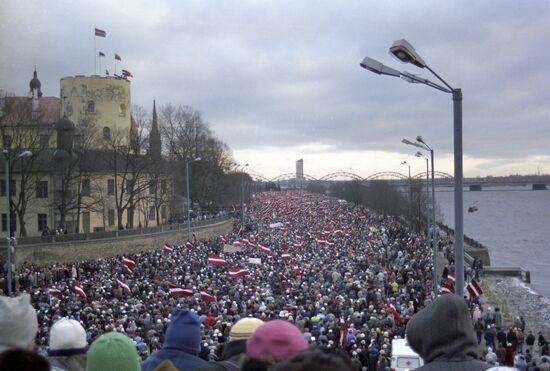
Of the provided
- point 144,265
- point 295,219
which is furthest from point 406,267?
point 295,219

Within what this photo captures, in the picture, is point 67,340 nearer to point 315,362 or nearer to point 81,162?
point 315,362

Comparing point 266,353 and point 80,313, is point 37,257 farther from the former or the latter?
point 266,353

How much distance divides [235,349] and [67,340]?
127 centimetres

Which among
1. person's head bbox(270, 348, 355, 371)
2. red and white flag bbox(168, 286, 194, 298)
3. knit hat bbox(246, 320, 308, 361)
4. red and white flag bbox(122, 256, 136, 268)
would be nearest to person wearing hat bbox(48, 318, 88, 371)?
knit hat bbox(246, 320, 308, 361)

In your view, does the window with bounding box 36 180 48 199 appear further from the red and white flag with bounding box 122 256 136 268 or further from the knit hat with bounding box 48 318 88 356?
the knit hat with bounding box 48 318 88 356

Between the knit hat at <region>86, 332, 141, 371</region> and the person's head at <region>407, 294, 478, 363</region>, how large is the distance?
1813mm

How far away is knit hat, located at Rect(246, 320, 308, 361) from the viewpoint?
13.6ft

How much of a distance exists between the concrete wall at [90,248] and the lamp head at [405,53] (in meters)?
36.0

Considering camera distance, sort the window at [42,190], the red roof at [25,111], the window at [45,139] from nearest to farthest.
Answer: the red roof at [25,111], the window at [42,190], the window at [45,139]

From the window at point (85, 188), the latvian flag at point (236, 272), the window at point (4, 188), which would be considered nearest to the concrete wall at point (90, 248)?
the window at point (85, 188)

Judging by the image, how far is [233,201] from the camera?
108m

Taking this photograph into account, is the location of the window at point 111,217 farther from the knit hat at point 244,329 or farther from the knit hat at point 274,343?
the knit hat at point 274,343

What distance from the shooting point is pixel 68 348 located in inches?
204

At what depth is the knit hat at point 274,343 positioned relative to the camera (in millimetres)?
4156
